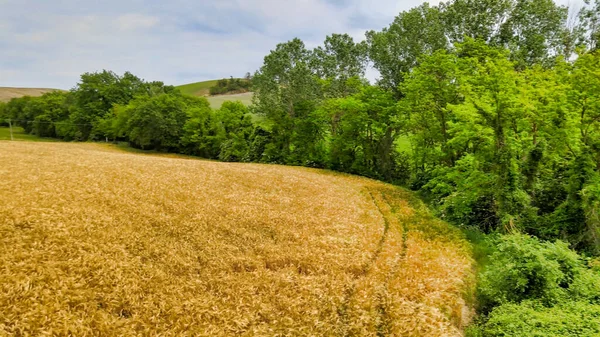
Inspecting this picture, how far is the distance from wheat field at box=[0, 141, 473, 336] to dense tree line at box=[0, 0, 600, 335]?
8.59 ft

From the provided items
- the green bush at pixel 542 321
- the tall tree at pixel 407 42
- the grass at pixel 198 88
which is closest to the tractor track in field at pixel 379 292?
the green bush at pixel 542 321

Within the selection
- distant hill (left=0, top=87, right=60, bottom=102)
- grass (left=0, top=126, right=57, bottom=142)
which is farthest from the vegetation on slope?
distant hill (left=0, top=87, right=60, bottom=102)

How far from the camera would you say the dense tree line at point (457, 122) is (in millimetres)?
12188

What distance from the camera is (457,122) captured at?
19.6 meters

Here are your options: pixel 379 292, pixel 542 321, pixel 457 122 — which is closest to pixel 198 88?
pixel 457 122

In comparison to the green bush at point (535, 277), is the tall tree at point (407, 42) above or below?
above

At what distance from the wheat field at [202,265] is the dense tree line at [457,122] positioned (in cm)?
262

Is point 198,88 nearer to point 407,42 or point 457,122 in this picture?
point 407,42

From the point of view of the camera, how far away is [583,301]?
25.7 ft

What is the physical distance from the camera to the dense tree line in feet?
40.0

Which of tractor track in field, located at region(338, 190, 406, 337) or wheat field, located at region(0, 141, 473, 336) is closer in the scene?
wheat field, located at region(0, 141, 473, 336)

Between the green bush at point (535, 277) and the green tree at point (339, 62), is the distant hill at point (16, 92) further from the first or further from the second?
the green bush at point (535, 277)

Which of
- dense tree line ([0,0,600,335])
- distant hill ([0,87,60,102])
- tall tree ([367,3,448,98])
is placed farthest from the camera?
distant hill ([0,87,60,102])

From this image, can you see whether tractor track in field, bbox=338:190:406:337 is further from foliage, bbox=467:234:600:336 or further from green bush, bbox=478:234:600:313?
green bush, bbox=478:234:600:313
